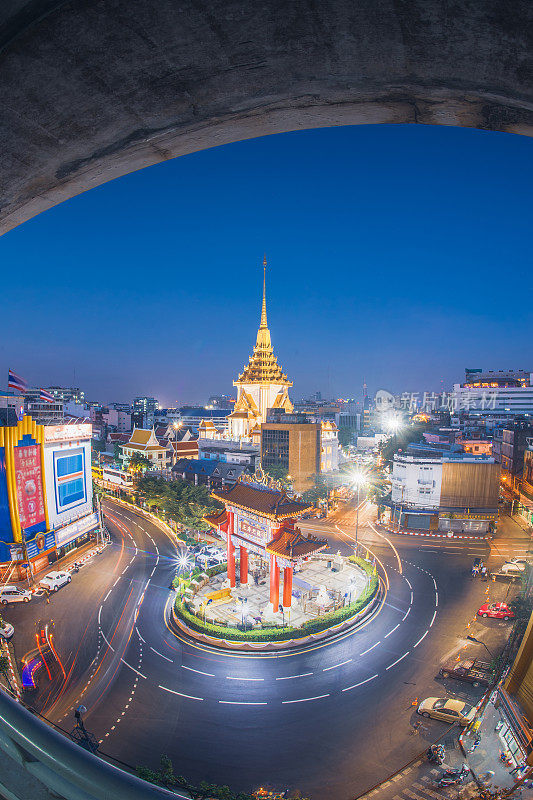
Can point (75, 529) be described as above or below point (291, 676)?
above

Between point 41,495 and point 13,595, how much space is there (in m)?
4.98

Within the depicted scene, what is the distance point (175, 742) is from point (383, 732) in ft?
17.1

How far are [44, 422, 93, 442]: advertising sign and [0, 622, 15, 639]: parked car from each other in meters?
8.98

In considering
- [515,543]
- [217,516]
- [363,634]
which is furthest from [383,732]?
[515,543]

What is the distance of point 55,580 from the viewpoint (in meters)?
18.3

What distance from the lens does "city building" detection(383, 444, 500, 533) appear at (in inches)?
1105

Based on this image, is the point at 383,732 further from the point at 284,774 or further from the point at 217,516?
the point at 217,516

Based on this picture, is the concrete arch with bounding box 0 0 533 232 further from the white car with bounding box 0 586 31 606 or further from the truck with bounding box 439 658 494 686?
the white car with bounding box 0 586 31 606

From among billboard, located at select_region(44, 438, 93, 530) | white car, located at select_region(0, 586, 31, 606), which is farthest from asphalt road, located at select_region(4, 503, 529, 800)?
billboard, located at select_region(44, 438, 93, 530)

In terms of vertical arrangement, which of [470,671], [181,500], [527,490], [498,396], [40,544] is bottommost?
[470,671]

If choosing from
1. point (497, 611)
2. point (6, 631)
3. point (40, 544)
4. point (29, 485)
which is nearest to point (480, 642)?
point (497, 611)

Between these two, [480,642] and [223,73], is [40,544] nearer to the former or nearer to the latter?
[480,642]

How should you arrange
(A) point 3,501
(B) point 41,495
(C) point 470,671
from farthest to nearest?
(B) point 41,495 → (A) point 3,501 → (C) point 470,671

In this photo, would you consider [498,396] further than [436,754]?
Yes
